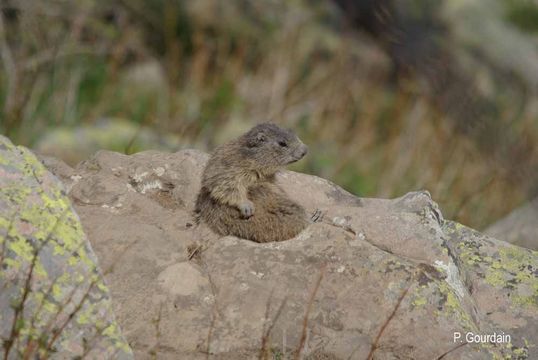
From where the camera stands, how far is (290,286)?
4301 mm

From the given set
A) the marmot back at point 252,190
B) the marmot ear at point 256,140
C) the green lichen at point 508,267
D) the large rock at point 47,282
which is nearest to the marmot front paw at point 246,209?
the marmot back at point 252,190

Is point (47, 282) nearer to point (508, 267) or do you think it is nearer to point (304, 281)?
point (304, 281)

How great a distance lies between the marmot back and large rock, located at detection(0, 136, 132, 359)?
3.28 ft

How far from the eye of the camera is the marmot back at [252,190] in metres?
4.85

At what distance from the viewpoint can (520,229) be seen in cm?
729

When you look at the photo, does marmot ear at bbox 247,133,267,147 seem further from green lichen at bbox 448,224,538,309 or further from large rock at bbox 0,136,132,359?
large rock at bbox 0,136,132,359

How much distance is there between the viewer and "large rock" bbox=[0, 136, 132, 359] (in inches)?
143

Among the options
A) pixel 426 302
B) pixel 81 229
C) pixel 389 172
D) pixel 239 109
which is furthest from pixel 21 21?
pixel 426 302

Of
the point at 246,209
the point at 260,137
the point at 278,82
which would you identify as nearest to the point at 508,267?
the point at 246,209

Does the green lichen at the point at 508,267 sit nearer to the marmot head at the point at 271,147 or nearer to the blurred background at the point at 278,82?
the marmot head at the point at 271,147

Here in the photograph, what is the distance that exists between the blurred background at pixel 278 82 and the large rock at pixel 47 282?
364cm

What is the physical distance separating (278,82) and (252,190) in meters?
6.39

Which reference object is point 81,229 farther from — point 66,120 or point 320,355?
point 66,120

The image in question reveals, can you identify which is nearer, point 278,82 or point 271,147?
point 271,147
